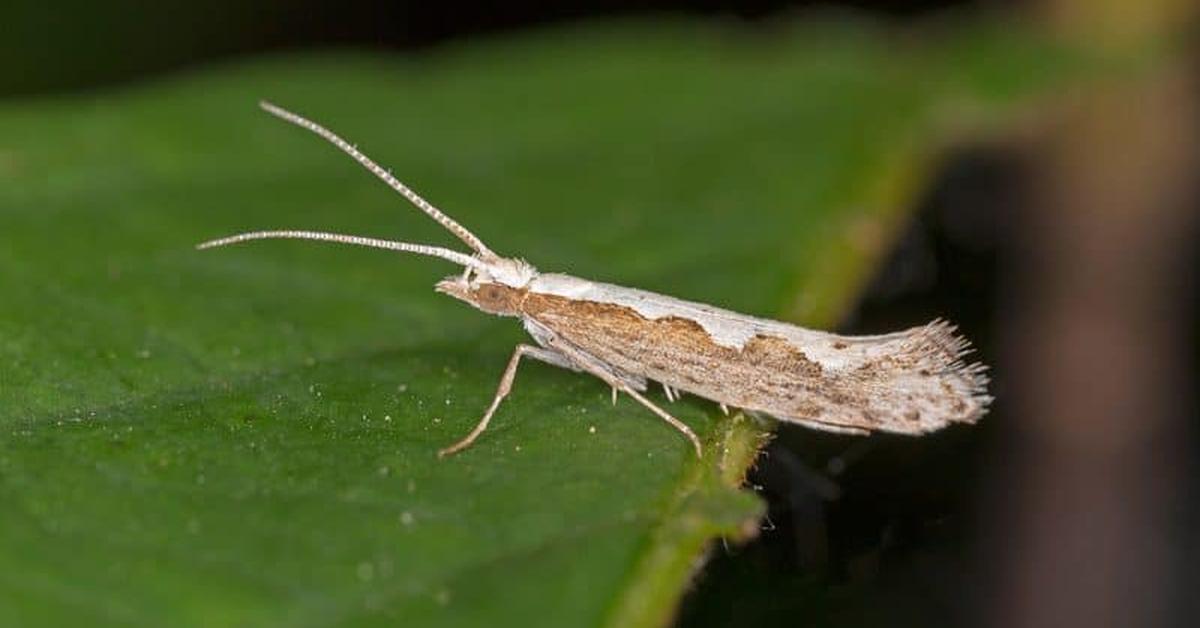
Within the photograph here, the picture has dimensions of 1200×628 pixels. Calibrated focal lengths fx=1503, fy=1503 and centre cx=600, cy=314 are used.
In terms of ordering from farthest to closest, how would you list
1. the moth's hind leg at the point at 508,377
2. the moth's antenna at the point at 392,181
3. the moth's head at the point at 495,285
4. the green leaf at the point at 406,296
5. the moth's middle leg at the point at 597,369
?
the moth's head at the point at 495,285 → the moth's antenna at the point at 392,181 → the moth's middle leg at the point at 597,369 → the moth's hind leg at the point at 508,377 → the green leaf at the point at 406,296

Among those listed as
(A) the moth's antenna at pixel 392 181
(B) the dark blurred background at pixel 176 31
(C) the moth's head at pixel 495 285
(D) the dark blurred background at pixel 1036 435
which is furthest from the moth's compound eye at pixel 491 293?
(B) the dark blurred background at pixel 176 31

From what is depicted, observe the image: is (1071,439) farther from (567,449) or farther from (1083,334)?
(567,449)

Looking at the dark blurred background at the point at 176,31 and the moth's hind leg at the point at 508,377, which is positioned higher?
the dark blurred background at the point at 176,31

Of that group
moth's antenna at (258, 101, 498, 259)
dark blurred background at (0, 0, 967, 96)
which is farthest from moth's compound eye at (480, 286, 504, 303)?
dark blurred background at (0, 0, 967, 96)

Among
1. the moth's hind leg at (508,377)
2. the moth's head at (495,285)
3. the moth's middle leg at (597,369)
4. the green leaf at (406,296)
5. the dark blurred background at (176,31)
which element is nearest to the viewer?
Result: the green leaf at (406,296)

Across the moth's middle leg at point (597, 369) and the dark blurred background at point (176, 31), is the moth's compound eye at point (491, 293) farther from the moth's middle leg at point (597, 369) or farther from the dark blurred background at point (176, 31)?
the dark blurred background at point (176, 31)

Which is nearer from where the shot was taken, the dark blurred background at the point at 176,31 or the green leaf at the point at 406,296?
the green leaf at the point at 406,296
